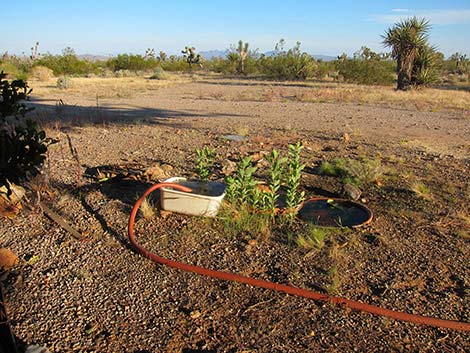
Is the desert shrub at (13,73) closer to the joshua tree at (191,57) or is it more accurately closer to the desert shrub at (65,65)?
the desert shrub at (65,65)

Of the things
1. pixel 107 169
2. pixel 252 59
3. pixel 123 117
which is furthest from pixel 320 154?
pixel 252 59

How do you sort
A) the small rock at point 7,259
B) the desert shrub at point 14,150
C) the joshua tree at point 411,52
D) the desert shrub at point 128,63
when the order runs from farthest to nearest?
the desert shrub at point 128,63 → the joshua tree at point 411,52 → the small rock at point 7,259 → the desert shrub at point 14,150

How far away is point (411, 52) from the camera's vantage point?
22.0 m

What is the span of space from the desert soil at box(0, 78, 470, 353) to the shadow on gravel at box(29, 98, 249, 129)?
11.1 feet

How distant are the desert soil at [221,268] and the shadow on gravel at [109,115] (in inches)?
133

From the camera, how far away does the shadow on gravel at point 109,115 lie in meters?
11.0

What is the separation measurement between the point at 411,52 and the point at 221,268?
840 inches

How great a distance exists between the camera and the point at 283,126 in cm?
1116

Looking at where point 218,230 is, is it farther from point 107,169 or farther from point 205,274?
point 107,169

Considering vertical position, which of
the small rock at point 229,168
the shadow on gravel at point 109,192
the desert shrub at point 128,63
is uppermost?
the desert shrub at point 128,63

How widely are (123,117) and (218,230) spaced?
8512 millimetres

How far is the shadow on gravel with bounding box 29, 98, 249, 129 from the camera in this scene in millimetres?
10990

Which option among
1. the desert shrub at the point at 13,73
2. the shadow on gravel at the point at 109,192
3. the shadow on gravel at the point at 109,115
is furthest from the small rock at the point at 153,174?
the desert shrub at the point at 13,73

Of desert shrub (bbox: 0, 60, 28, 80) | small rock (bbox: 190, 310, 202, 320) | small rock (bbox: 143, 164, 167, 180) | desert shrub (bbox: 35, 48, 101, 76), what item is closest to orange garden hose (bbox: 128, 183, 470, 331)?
small rock (bbox: 190, 310, 202, 320)
